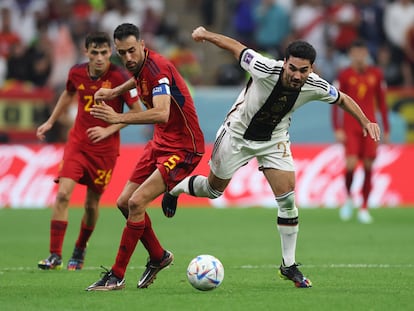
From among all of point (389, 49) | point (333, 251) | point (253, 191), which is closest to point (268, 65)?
point (333, 251)

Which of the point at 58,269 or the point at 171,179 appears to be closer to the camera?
the point at 171,179

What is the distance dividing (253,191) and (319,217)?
2020mm

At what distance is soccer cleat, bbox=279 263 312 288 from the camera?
9344mm

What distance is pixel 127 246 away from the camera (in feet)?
29.8

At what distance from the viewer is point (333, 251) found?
12.8 metres

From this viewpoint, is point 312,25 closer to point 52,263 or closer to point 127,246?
point 52,263

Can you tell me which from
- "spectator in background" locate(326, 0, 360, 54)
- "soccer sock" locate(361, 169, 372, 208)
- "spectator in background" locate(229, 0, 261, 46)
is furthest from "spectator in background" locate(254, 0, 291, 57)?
"soccer sock" locate(361, 169, 372, 208)

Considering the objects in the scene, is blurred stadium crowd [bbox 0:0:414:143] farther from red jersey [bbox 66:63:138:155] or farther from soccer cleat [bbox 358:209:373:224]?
red jersey [bbox 66:63:138:155]

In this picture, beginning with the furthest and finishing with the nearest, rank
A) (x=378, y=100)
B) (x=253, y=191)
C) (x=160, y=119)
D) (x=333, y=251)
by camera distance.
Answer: (x=253, y=191), (x=378, y=100), (x=333, y=251), (x=160, y=119)

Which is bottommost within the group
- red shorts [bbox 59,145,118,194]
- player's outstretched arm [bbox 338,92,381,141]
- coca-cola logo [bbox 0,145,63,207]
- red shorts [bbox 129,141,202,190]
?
coca-cola logo [bbox 0,145,63,207]

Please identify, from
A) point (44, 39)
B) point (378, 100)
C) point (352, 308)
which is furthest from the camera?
point (44, 39)

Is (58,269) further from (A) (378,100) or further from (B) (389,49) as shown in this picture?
(B) (389,49)

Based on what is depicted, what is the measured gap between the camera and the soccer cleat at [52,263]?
11.0m

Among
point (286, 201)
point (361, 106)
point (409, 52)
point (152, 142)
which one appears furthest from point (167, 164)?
point (409, 52)
